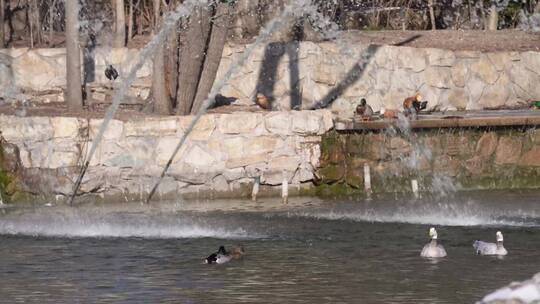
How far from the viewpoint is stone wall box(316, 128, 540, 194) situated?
24.0 m

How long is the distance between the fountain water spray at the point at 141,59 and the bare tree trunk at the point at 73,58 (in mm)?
675

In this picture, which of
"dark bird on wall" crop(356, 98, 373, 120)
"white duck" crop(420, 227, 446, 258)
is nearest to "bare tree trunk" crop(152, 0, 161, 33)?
"dark bird on wall" crop(356, 98, 373, 120)

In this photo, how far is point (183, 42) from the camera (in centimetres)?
2453

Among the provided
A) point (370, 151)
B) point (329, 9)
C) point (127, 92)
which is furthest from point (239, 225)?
point (329, 9)

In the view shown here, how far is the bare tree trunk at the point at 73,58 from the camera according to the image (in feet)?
79.9

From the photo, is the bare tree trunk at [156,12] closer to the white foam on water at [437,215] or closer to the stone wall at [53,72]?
the stone wall at [53,72]

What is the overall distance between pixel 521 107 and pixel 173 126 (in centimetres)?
806

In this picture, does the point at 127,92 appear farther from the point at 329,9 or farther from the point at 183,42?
the point at 329,9

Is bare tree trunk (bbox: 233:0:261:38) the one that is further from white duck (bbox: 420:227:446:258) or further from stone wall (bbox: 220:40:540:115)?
white duck (bbox: 420:227:446:258)

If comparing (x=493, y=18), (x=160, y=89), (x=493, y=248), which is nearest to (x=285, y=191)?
(x=160, y=89)

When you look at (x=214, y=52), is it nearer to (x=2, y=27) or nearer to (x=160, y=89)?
(x=160, y=89)

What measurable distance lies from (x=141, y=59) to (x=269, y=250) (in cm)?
857

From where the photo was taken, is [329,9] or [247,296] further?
[329,9]

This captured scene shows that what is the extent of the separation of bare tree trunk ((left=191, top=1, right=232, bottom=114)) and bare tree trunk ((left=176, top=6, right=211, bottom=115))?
3.6 inches
